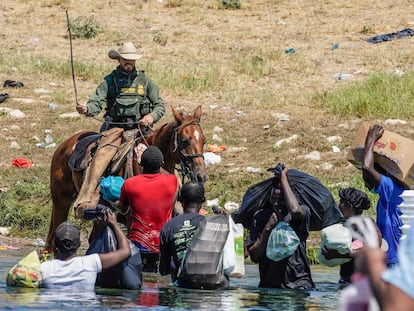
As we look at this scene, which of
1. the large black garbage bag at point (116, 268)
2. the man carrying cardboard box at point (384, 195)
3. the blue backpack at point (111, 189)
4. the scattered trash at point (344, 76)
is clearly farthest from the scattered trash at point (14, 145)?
the man carrying cardboard box at point (384, 195)

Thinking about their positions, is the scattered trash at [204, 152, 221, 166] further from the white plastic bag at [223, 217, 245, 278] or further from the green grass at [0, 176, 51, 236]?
the white plastic bag at [223, 217, 245, 278]

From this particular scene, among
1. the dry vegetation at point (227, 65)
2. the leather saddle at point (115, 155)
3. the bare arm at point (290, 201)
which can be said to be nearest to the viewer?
the bare arm at point (290, 201)

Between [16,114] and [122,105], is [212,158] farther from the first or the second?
[122,105]

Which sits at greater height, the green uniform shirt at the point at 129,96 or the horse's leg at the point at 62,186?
the green uniform shirt at the point at 129,96

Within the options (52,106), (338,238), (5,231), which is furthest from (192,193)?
(52,106)

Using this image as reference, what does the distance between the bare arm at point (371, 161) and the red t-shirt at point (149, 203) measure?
69.0 inches

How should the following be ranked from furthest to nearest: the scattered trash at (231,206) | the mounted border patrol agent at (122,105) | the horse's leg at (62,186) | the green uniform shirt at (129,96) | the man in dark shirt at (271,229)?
the scattered trash at (231,206) → the horse's leg at (62,186) → the green uniform shirt at (129,96) → the mounted border patrol agent at (122,105) → the man in dark shirt at (271,229)

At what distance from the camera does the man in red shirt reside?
9.50m

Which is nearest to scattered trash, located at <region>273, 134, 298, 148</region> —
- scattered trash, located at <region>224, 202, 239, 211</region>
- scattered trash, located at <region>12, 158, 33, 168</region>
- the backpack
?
scattered trash, located at <region>224, 202, 239, 211</region>

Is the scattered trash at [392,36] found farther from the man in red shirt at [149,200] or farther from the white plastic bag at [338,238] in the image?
the white plastic bag at [338,238]

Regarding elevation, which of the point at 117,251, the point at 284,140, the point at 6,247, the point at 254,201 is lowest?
the point at 6,247

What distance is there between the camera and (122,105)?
38.1 ft

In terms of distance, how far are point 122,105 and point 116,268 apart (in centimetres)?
317

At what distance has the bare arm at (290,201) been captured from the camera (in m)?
8.27
